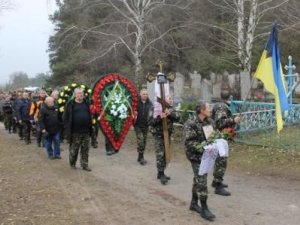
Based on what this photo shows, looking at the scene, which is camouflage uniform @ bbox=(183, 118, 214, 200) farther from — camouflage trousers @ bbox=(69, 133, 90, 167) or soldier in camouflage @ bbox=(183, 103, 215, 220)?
camouflage trousers @ bbox=(69, 133, 90, 167)

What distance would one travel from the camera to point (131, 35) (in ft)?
90.5

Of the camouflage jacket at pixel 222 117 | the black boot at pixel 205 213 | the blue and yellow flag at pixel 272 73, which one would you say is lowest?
the black boot at pixel 205 213

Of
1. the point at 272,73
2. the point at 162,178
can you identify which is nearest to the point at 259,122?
the point at 272,73

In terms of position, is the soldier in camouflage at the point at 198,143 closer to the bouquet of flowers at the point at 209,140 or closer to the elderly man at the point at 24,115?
the bouquet of flowers at the point at 209,140

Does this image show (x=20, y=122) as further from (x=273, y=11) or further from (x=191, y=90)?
(x=273, y=11)

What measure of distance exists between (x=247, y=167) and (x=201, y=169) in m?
4.32

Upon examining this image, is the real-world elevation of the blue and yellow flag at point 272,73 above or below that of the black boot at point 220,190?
above

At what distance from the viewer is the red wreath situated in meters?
12.9

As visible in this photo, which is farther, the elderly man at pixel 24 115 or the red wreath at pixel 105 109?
the elderly man at pixel 24 115

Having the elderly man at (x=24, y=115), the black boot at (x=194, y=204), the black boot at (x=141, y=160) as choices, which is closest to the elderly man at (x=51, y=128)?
the black boot at (x=141, y=160)

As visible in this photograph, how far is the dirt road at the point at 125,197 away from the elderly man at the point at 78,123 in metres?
0.55

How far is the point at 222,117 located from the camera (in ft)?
29.0

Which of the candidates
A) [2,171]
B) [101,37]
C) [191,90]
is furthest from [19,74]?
[2,171]

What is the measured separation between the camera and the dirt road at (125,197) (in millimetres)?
7570
